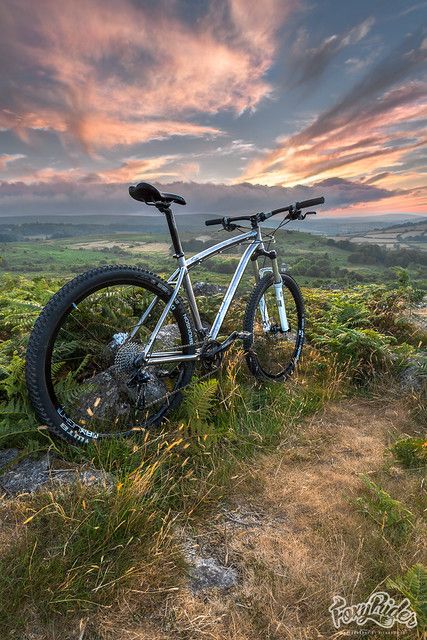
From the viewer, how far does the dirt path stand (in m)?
2.28

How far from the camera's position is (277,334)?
6.24 m

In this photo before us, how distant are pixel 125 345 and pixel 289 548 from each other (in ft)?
7.54

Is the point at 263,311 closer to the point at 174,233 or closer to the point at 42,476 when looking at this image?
the point at 174,233

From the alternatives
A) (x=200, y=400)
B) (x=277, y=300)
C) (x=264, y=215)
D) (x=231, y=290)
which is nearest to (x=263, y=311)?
(x=277, y=300)

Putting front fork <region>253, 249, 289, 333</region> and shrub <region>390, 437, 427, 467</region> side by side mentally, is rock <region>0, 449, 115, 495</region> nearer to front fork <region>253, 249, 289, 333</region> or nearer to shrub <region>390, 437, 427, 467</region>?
shrub <region>390, 437, 427, 467</region>

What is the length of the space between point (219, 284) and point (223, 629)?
6135 millimetres

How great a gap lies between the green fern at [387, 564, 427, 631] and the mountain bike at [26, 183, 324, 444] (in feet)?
7.12

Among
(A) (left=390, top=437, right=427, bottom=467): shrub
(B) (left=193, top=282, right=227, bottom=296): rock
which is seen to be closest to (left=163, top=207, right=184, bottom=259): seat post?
(A) (left=390, top=437, right=427, bottom=467): shrub

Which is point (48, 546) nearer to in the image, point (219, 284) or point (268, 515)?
point (268, 515)

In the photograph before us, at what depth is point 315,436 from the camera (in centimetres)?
438

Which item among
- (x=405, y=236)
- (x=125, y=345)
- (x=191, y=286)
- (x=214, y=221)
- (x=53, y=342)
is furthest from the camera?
(x=405, y=236)

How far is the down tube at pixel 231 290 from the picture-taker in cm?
489

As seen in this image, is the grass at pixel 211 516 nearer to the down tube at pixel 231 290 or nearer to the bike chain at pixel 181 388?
the bike chain at pixel 181 388

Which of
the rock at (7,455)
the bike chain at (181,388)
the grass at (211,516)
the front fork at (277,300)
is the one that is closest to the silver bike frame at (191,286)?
the bike chain at (181,388)
